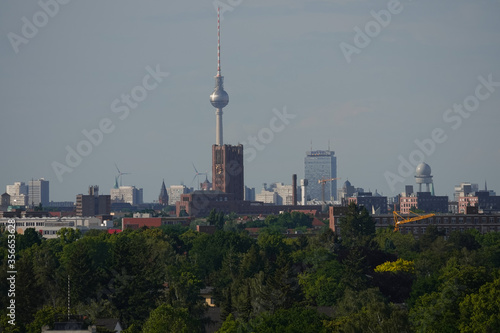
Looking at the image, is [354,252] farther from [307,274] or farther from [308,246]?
[308,246]

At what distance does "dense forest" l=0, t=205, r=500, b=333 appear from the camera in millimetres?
92625

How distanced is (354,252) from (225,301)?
2779 centimetres

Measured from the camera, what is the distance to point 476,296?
93500 mm

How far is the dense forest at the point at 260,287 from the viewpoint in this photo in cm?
9262

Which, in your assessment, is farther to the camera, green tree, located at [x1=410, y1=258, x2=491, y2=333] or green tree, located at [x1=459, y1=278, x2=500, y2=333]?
green tree, located at [x1=410, y1=258, x2=491, y2=333]

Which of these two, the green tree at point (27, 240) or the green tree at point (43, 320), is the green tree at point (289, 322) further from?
the green tree at point (27, 240)

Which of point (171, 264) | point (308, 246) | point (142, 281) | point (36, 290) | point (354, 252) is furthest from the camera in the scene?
point (308, 246)

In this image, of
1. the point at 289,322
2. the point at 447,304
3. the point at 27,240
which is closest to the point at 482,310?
the point at 447,304

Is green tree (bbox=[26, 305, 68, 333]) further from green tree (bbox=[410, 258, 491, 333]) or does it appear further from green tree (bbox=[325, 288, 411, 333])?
green tree (bbox=[410, 258, 491, 333])

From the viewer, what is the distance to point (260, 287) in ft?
376

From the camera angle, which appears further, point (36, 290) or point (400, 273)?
point (400, 273)

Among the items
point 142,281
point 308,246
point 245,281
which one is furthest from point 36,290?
point 308,246

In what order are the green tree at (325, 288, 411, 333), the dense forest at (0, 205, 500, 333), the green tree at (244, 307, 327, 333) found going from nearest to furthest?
1. the green tree at (325, 288, 411, 333)
2. the green tree at (244, 307, 327, 333)
3. the dense forest at (0, 205, 500, 333)

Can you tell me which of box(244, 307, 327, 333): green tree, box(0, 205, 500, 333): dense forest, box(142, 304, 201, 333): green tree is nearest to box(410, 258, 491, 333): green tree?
box(0, 205, 500, 333): dense forest
